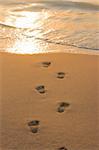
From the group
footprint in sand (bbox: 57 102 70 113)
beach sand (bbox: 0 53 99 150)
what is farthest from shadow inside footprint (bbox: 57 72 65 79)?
footprint in sand (bbox: 57 102 70 113)

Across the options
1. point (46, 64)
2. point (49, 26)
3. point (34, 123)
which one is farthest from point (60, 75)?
point (49, 26)

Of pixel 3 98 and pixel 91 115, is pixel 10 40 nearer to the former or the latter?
pixel 3 98

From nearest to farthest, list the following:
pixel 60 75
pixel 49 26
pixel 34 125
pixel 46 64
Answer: pixel 34 125 < pixel 60 75 < pixel 46 64 < pixel 49 26

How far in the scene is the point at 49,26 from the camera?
6035 mm

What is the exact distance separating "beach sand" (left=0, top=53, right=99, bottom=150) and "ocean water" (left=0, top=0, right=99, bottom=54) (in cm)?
52

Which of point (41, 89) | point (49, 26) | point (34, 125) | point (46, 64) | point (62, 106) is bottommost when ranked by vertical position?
point (34, 125)

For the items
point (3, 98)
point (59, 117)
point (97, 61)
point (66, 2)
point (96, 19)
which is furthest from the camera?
point (66, 2)

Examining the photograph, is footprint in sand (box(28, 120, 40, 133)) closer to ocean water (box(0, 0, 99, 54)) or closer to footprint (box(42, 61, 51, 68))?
→ footprint (box(42, 61, 51, 68))

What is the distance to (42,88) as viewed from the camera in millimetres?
3830

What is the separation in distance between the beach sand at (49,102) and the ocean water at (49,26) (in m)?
0.52

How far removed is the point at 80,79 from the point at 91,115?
2.13 feet

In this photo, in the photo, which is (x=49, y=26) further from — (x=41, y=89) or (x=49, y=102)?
(x=49, y=102)

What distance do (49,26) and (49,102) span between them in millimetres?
2579

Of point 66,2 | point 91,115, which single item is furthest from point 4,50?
point 66,2
